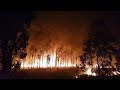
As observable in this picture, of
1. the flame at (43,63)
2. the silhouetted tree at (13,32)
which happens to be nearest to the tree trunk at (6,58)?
the silhouetted tree at (13,32)

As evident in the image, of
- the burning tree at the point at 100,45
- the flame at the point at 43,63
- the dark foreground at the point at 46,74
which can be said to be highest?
the burning tree at the point at 100,45

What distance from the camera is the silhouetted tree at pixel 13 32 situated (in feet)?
8.54

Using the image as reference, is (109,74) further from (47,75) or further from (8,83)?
(8,83)

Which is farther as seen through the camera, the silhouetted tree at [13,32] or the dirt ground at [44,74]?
the silhouetted tree at [13,32]

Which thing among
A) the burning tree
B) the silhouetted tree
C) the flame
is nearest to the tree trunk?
the silhouetted tree

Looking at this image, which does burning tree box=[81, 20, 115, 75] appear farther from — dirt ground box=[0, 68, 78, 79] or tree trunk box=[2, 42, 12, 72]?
tree trunk box=[2, 42, 12, 72]

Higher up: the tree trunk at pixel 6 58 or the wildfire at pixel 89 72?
the tree trunk at pixel 6 58

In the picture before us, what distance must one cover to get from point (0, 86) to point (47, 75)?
0.41 metres

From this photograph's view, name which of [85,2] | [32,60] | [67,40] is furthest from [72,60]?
[85,2]

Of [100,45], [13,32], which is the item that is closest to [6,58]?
[13,32]

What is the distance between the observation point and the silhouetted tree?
2.60m

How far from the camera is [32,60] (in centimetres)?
258

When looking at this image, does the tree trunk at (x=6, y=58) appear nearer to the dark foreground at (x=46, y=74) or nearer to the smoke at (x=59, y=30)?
the dark foreground at (x=46, y=74)

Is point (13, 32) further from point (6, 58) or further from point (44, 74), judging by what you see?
point (44, 74)
